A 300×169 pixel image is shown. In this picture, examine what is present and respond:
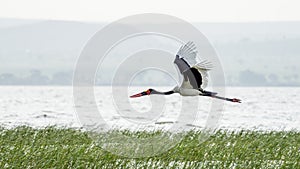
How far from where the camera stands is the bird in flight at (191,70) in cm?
1257

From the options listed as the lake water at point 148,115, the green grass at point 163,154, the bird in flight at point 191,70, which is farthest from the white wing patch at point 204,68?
the lake water at point 148,115

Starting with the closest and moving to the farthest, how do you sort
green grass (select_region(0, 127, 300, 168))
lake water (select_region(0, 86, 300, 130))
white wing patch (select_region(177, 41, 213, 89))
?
white wing patch (select_region(177, 41, 213, 89)) → green grass (select_region(0, 127, 300, 168)) → lake water (select_region(0, 86, 300, 130))

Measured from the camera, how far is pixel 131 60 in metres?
16.2

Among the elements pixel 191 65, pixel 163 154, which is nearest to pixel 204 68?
pixel 191 65

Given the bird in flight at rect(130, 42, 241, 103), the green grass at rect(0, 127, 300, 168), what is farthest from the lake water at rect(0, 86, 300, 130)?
the bird in flight at rect(130, 42, 241, 103)

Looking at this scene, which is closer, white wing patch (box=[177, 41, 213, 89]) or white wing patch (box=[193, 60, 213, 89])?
white wing patch (box=[177, 41, 213, 89])

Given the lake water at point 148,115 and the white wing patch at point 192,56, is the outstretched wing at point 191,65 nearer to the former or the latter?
the white wing patch at point 192,56

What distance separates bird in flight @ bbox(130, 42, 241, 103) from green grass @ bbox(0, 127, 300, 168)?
158cm

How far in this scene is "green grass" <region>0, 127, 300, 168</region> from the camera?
13742 mm

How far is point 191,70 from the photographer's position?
13.0 m

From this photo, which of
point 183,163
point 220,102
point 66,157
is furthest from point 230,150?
point 220,102

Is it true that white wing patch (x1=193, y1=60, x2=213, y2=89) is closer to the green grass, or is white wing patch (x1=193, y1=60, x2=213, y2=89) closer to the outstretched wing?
the outstretched wing

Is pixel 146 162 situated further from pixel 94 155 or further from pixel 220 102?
pixel 220 102

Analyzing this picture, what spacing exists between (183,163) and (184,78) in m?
2.31
